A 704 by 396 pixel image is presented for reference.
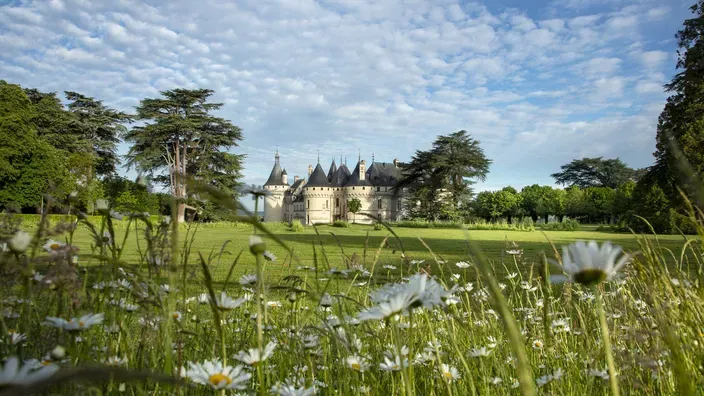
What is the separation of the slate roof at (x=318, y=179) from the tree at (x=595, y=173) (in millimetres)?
38617

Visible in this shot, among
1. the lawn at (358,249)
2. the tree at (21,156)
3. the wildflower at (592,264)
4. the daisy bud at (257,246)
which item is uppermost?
the tree at (21,156)

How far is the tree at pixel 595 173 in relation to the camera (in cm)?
7162

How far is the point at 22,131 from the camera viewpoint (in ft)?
94.5

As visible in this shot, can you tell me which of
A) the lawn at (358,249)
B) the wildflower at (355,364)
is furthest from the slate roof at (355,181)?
the wildflower at (355,364)

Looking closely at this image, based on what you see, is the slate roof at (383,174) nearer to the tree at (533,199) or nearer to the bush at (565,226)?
the tree at (533,199)

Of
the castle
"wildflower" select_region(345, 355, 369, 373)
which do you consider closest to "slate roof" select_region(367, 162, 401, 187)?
the castle

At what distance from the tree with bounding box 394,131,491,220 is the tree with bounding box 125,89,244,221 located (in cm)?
1927

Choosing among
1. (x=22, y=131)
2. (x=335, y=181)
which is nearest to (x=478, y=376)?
(x=22, y=131)

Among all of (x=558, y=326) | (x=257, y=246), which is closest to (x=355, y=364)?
(x=257, y=246)

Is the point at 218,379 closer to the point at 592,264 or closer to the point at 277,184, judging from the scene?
the point at 592,264

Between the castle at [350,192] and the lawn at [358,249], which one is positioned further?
the castle at [350,192]

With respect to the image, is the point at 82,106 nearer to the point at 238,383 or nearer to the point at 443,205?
the point at 443,205

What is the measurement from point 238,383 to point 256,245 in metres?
0.27

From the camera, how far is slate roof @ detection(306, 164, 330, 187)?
63.2 metres
